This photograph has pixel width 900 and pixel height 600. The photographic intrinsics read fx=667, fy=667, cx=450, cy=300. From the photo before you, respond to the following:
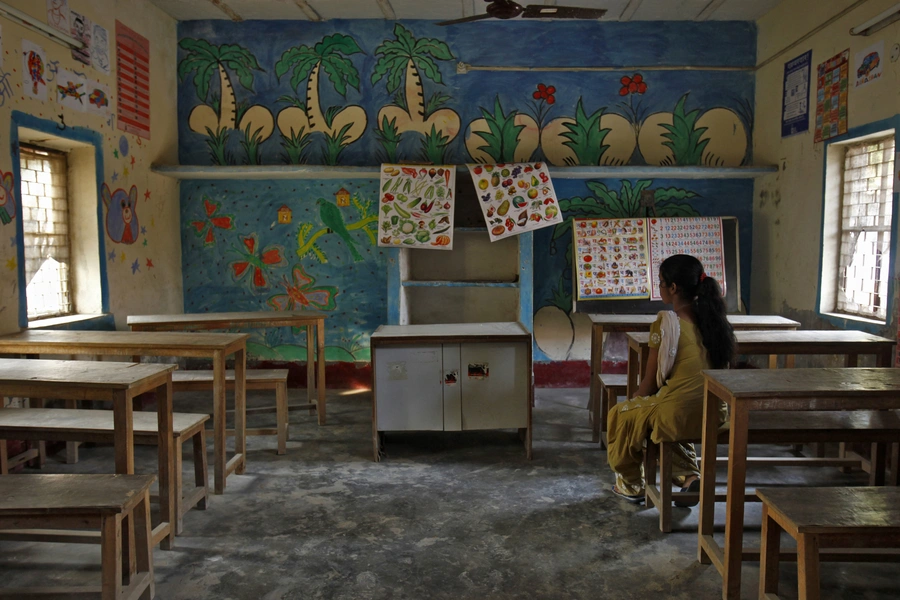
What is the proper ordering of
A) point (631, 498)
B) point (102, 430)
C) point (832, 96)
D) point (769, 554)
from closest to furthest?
point (769, 554) < point (102, 430) < point (631, 498) < point (832, 96)

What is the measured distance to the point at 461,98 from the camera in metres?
6.29

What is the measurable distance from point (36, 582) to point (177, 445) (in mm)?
762

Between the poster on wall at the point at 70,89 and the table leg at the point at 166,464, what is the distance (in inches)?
106

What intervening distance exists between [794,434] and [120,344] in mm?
3346

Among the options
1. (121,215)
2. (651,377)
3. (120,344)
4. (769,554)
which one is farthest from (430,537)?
(121,215)

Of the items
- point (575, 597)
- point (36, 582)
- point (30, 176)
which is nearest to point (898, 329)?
point (575, 597)

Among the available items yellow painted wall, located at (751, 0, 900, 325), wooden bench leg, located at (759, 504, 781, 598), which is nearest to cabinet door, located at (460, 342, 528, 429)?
wooden bench leg, located at (759, 504, 781, 598)

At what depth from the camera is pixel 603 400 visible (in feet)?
15.8

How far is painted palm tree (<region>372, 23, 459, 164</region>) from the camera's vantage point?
6.25m

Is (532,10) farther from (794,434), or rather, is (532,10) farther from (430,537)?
(430,537)

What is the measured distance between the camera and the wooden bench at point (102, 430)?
2997mm

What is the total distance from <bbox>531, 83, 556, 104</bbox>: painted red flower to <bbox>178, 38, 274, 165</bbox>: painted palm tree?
2518mm

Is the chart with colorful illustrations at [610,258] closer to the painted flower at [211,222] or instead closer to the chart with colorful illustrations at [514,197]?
the chart with colorful illustrations at [514,197]

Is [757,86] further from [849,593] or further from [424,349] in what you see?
[849,593]
